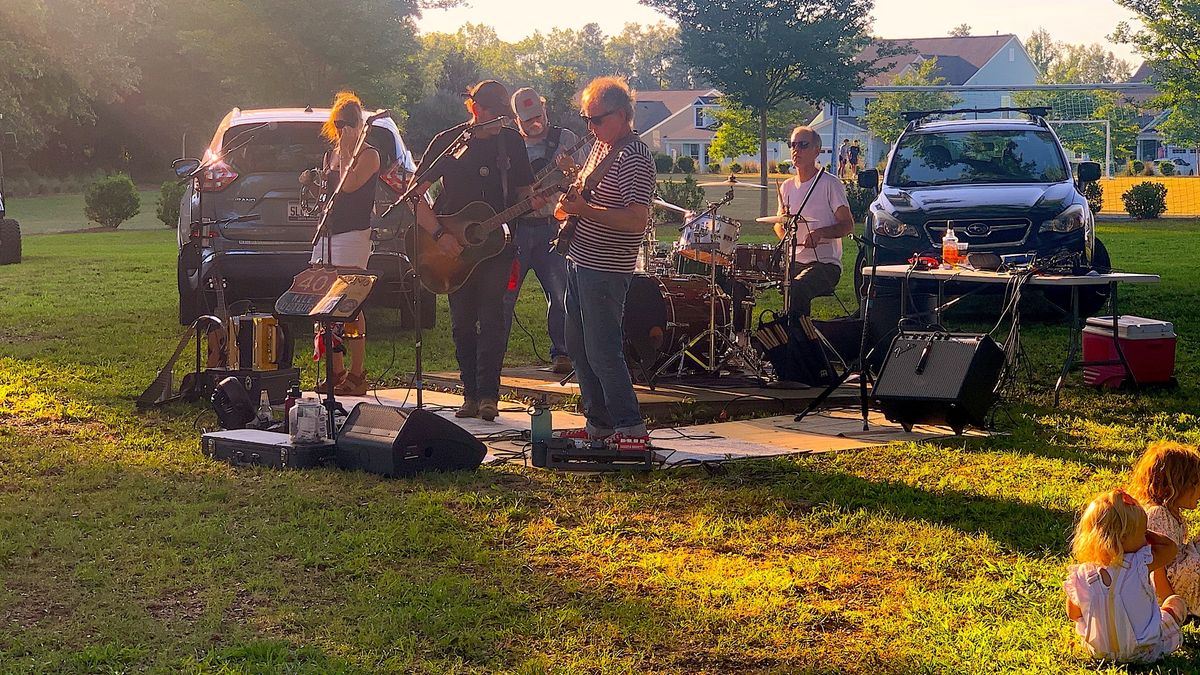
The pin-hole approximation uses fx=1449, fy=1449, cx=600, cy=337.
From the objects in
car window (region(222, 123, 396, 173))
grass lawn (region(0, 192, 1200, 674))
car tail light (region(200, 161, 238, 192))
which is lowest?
grass lawn (region(0, 192, 1200, 674))

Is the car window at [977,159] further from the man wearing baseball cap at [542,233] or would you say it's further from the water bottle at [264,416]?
the water bottle at [264,416]

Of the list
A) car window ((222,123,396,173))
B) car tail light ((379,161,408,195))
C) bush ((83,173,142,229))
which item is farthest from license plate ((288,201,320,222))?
bush ((83,173,142,229))

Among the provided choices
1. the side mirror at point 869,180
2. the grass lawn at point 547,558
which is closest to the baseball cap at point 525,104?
the grass lawn at point 547,558

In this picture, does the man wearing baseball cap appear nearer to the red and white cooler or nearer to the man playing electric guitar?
the man playing electric guitar

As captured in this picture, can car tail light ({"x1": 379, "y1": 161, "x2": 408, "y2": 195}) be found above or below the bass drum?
above

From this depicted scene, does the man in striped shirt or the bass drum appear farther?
the bass drum

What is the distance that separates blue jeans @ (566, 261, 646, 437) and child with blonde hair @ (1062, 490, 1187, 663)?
9.72 feet

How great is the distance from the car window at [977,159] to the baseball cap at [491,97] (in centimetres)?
646

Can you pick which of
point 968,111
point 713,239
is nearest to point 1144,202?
point 968,111

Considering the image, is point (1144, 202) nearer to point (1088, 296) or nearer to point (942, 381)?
point (1088, 296)

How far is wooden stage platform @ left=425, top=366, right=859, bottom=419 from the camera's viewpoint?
870cm

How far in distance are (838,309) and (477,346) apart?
20.7 ft

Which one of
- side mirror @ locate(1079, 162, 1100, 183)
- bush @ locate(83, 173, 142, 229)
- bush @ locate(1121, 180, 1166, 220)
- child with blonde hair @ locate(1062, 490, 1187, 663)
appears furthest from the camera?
bush @ locate(83, 173, 142, 229)

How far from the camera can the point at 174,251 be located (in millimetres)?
24328
